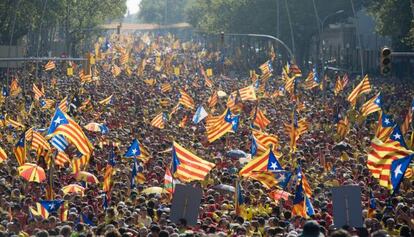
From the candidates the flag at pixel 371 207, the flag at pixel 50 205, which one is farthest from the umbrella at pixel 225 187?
the flag at pixel 50 205

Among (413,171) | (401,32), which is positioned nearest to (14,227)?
(413,171)

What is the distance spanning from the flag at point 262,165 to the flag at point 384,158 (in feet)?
6.88

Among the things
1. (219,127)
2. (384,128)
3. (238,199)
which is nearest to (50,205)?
(238,199)

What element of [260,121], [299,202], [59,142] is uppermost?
[299,202]

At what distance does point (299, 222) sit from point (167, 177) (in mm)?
3947

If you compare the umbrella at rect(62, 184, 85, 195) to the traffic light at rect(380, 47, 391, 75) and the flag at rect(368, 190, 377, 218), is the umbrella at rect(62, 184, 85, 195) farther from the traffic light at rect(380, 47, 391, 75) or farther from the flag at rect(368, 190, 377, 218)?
the traffic light at rect(380, 47, 391, 75)

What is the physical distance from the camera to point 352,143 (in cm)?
2959

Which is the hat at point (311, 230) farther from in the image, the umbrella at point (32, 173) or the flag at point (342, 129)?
the flag at point (342, 129)

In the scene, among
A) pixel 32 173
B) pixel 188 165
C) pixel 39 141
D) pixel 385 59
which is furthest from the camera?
pixel 385 59

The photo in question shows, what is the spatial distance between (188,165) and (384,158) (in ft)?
10.9

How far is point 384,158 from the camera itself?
18.2m

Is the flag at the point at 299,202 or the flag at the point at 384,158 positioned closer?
the flag at the point at 299,202

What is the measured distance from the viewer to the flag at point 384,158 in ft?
58.6

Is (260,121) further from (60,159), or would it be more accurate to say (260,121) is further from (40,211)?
(40,211)
